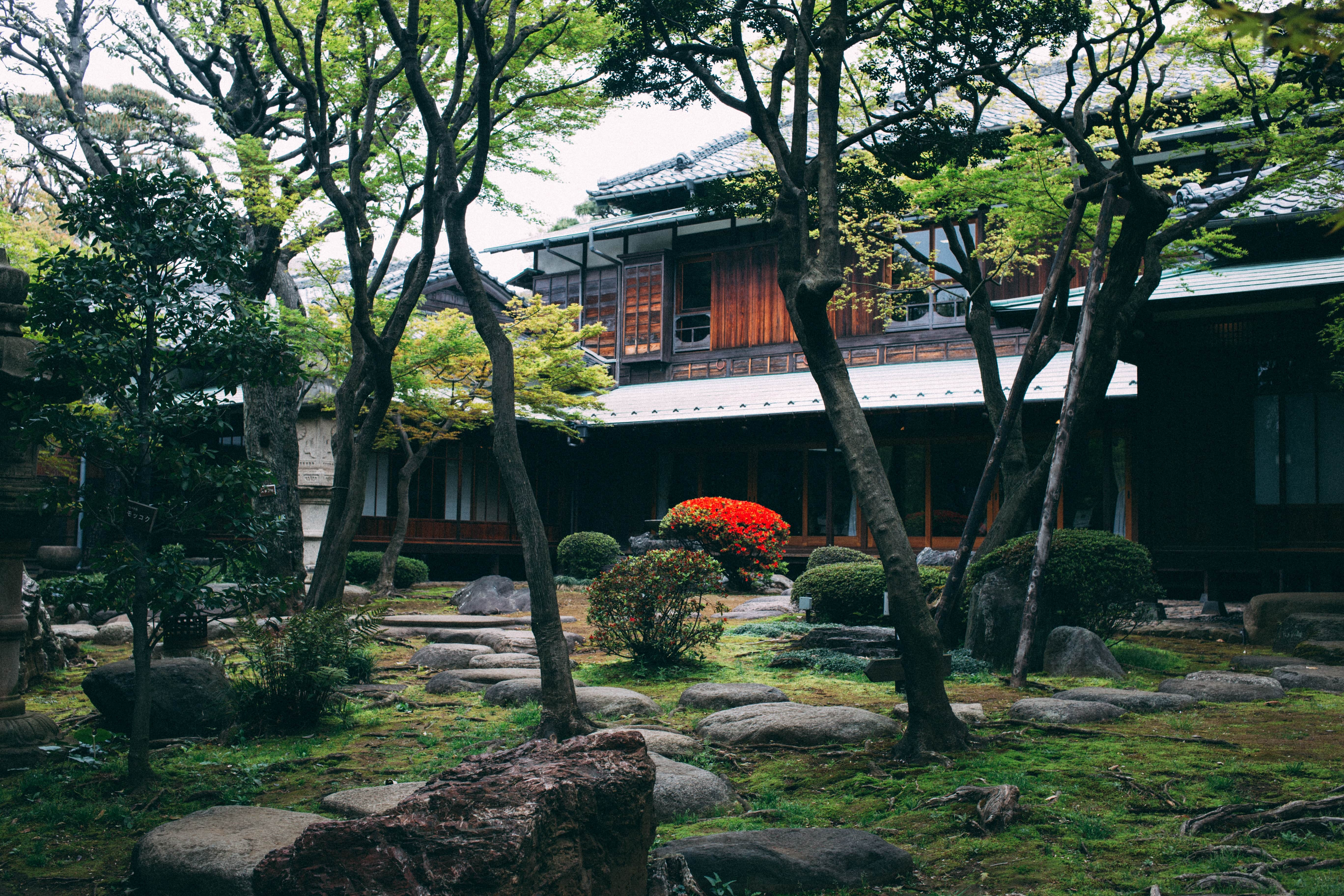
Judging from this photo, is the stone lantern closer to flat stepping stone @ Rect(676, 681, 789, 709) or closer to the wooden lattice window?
flat stepping stone @ Rect(676, 681, 789, 709)

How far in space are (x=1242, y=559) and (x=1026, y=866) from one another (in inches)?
469

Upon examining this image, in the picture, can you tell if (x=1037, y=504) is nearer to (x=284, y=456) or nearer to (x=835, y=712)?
(x=835, y=712)

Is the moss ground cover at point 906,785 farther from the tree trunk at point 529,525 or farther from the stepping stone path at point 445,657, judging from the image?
the stepping stone path at point 445,657

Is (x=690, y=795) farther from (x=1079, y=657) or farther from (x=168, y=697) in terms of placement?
(x=1079, y=657)

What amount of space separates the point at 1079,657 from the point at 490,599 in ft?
29.3

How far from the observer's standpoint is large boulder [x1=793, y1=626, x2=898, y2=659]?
1029 centimetres

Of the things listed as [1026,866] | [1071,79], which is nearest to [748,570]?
[1071,79]

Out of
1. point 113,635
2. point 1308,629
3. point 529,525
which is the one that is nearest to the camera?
point 529,525

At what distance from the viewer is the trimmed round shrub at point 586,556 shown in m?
19.1

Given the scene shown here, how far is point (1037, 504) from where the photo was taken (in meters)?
10.9

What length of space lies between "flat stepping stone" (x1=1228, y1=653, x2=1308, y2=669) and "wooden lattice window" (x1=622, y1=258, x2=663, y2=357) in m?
14.7

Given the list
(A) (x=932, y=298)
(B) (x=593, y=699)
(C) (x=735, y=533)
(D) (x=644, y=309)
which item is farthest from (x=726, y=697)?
(D) (x=644, y=309)

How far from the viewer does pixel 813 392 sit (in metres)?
19.5

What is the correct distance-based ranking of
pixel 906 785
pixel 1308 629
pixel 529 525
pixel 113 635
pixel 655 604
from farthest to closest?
1. pixel 113 635
2. pixel 1308 629
3. pixel 655 604
4. pixel 529 525
5. pixel 906 785
